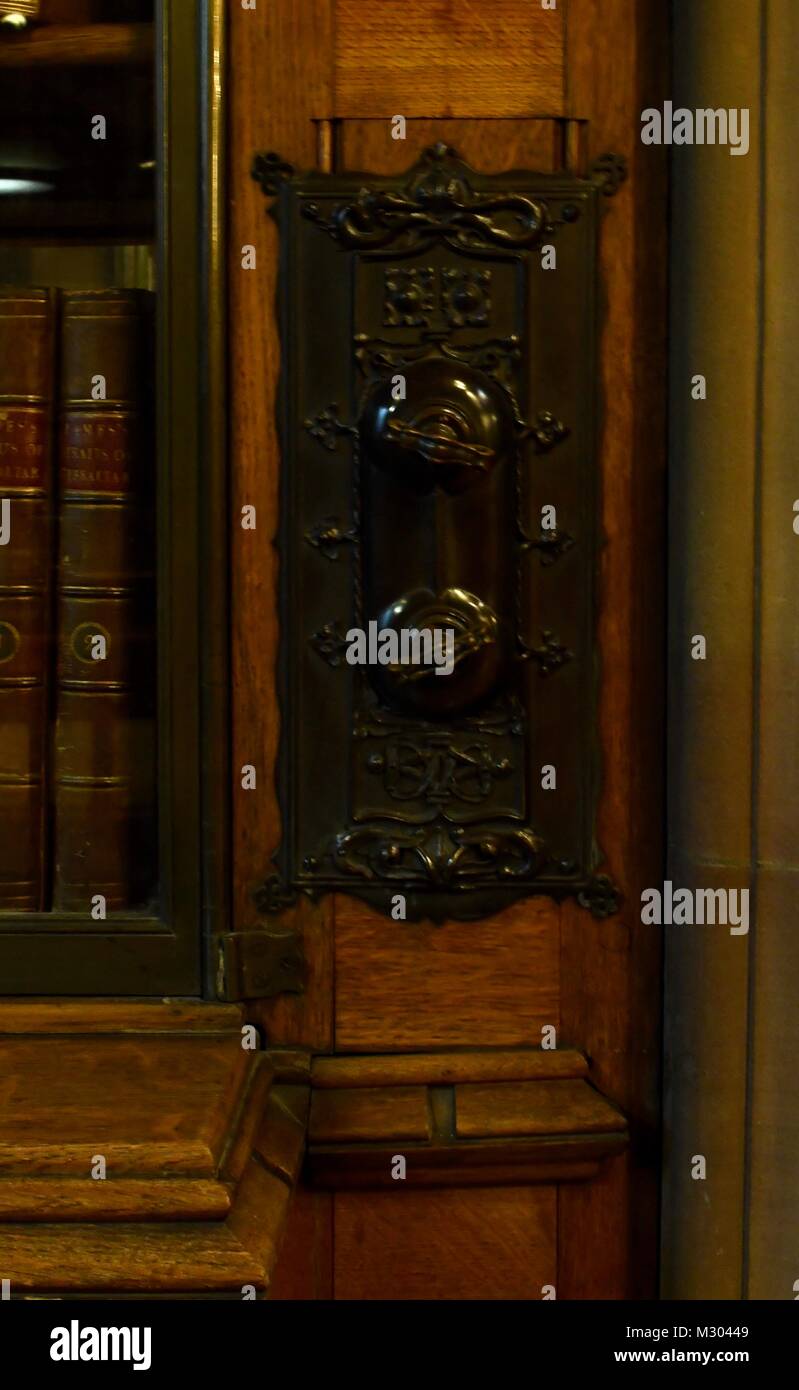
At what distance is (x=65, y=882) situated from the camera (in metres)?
1.17

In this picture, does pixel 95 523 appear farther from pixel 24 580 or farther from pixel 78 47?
pixel 78 47

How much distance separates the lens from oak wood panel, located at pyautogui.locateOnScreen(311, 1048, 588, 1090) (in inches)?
45.1

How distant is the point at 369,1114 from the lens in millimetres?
1121

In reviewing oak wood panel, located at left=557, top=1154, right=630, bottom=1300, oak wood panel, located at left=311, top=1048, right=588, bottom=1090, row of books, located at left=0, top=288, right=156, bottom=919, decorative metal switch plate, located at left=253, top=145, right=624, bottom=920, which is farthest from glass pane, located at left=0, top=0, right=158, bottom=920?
oak wood panel, located at left=557, top=1154, right=630, bottom=1300

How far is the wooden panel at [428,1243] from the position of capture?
3.79 feet

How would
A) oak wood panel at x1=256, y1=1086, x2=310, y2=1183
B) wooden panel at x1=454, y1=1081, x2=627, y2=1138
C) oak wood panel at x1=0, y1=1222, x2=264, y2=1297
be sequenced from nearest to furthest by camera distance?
oak wood panel at x1=0, y1=1222, x2=264, y2=1297 < oak wood panel at x1=256, y1=1086, x2=310, y2=1183 < wooden panel at x1=454, y1=1081, x2=627, y2=1138

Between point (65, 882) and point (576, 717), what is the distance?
45cm

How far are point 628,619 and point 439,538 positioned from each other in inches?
6.9

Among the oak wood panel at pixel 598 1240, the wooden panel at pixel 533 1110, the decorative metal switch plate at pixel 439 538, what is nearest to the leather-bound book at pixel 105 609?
the decorative metal switch plate at pixel 439 538

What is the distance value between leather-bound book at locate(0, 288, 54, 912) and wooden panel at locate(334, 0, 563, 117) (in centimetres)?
32

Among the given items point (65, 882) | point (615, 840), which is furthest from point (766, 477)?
point (65, 882)

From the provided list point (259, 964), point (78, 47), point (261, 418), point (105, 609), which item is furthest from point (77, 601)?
point (78, 47)

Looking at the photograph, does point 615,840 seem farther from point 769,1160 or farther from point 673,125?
point 673,125

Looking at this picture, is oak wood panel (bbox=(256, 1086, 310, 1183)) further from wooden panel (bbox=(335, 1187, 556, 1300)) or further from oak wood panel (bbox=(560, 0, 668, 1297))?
oak wood panel (bbox=(560, 0, 668, 1297))
